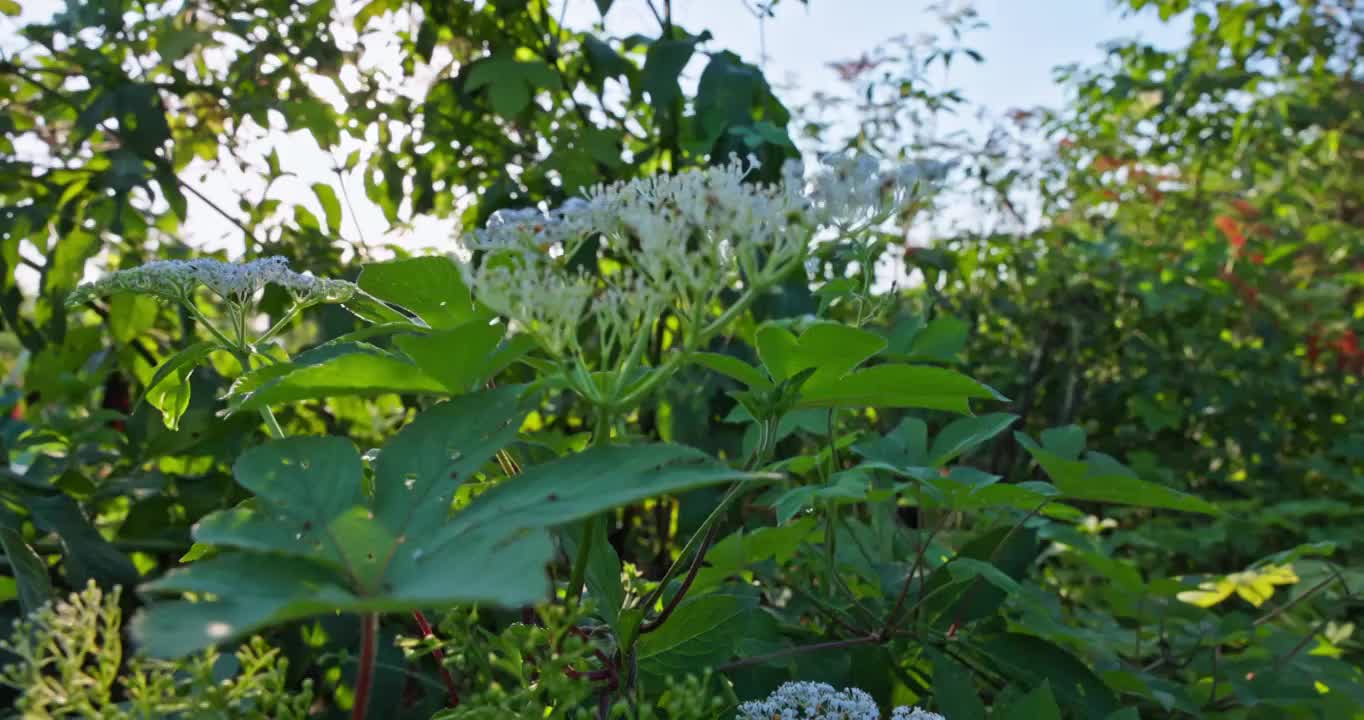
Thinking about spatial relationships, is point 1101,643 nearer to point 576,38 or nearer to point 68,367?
point 576,38

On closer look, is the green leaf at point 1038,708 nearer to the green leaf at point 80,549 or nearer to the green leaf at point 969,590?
the green leaf at point 969,590

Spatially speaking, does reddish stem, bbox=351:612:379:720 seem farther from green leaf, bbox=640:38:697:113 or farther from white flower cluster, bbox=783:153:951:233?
green leaf, bbox=640:38:697:113

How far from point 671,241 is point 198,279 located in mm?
355

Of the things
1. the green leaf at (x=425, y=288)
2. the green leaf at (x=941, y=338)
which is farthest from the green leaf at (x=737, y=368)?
the green leaf at (x=941, y=338)

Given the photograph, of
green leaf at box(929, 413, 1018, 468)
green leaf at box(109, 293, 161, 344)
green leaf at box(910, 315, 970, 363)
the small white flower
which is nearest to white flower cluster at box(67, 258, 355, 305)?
the small white flower

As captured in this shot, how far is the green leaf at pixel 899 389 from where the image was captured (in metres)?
0.62

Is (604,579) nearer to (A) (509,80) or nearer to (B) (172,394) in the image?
(B) (172,394)

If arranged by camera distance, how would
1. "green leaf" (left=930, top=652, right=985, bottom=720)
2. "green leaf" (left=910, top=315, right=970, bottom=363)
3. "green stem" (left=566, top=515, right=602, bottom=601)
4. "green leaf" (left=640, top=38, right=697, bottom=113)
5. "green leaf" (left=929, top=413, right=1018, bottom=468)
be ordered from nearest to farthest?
1. "green stem" (left=566, top=515, right=602, bottom=601)
2. "green leaf" (left=930, top=652, right=985, bottom=720)
3. "green leaf" (left=929, top=413, right=1018, bottom=468)
4. "green leaf" (left=910, top=315, right=970, bottom=363)
5. "green leaf" (left=640, top=38, right=697, bottom=113)

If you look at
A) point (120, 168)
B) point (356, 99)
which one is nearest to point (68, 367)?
point (120, 168)

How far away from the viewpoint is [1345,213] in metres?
4.76

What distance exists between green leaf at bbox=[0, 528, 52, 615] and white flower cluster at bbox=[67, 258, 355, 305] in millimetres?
285

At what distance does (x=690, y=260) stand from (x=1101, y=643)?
88 cm

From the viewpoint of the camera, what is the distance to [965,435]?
3.51 feet

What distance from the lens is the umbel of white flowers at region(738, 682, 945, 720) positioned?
71 cm
